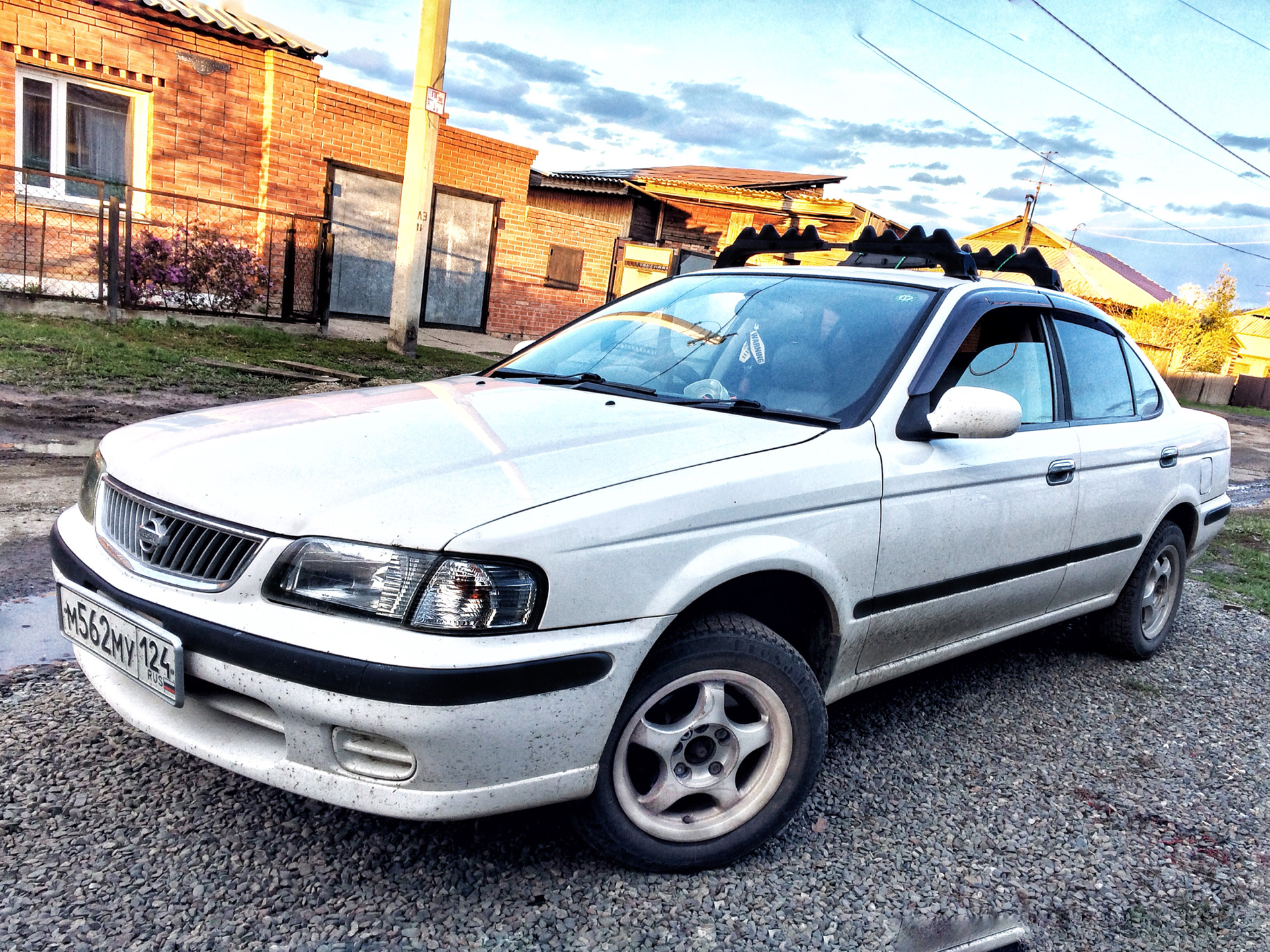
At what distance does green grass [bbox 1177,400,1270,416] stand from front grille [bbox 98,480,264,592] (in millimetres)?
31091

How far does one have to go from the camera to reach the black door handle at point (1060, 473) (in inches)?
134

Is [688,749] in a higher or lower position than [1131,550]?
lower

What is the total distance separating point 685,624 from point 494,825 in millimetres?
778

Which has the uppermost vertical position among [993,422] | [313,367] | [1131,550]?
[993,422]

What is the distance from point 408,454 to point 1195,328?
39.1 metres

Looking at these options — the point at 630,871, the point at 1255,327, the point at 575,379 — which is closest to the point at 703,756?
the point at 630,871

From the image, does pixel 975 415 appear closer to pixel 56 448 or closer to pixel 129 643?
pixel 129 643

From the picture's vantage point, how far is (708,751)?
8.18 feet

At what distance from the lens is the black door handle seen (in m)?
3.40

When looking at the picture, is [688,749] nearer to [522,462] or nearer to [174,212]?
Answer: [522,462]

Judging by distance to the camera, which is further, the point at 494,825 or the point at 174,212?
the point at 174,212

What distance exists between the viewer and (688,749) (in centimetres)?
248

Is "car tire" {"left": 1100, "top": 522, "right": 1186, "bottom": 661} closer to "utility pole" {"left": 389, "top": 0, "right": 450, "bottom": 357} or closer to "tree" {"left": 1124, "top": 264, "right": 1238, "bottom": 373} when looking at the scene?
"utility pole" {"left": 389, "top": 0, "right": 450, "bottom": 357}

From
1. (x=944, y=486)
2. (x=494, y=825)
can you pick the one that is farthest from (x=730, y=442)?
(x=494, y=825)
